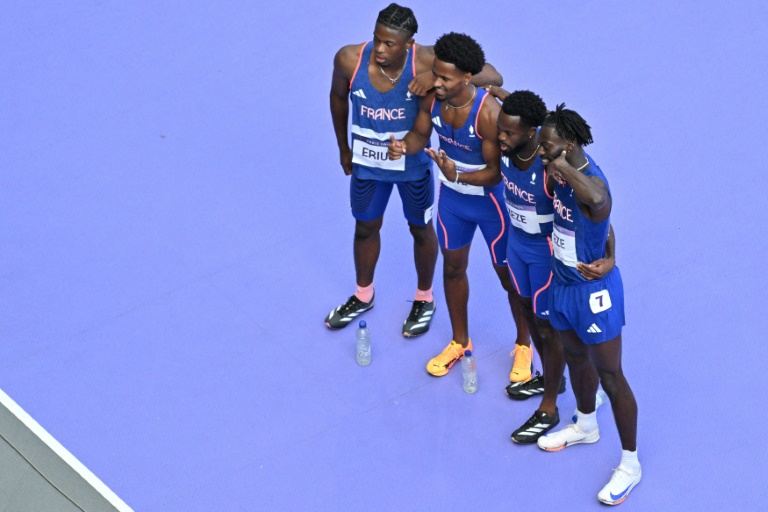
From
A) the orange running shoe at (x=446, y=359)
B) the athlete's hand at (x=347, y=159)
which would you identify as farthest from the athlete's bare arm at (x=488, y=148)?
the orange running shoe at (x=446, y=359)

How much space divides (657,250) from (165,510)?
3.26 m

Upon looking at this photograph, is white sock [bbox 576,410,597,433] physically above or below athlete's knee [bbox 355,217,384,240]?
below

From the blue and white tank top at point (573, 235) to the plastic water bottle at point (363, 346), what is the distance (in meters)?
1.45

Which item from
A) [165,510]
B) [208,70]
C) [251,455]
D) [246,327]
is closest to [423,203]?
[246,327]

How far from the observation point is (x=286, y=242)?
673 cm

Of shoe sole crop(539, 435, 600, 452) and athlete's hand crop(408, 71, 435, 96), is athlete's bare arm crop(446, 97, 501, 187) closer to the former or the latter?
athlete's hand crop(408, 71, 435, 96)

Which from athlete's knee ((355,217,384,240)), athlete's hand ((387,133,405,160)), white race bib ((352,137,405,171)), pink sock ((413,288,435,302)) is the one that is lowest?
pink sock ((413,288,435,302))

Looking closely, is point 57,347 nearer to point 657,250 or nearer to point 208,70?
point 208,70

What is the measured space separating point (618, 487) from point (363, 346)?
5.29 feet

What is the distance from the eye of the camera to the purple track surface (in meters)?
5.35

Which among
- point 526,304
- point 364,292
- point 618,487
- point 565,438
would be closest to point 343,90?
point 364,292

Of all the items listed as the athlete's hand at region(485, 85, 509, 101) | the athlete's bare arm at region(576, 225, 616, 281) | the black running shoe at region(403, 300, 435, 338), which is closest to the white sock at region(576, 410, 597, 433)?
the athlete's bare arm at region(576, 225, 616, 281)

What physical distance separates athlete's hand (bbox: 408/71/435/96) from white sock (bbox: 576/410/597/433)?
1.79m

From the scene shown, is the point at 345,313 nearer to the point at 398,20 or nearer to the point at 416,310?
the point at 416,310
